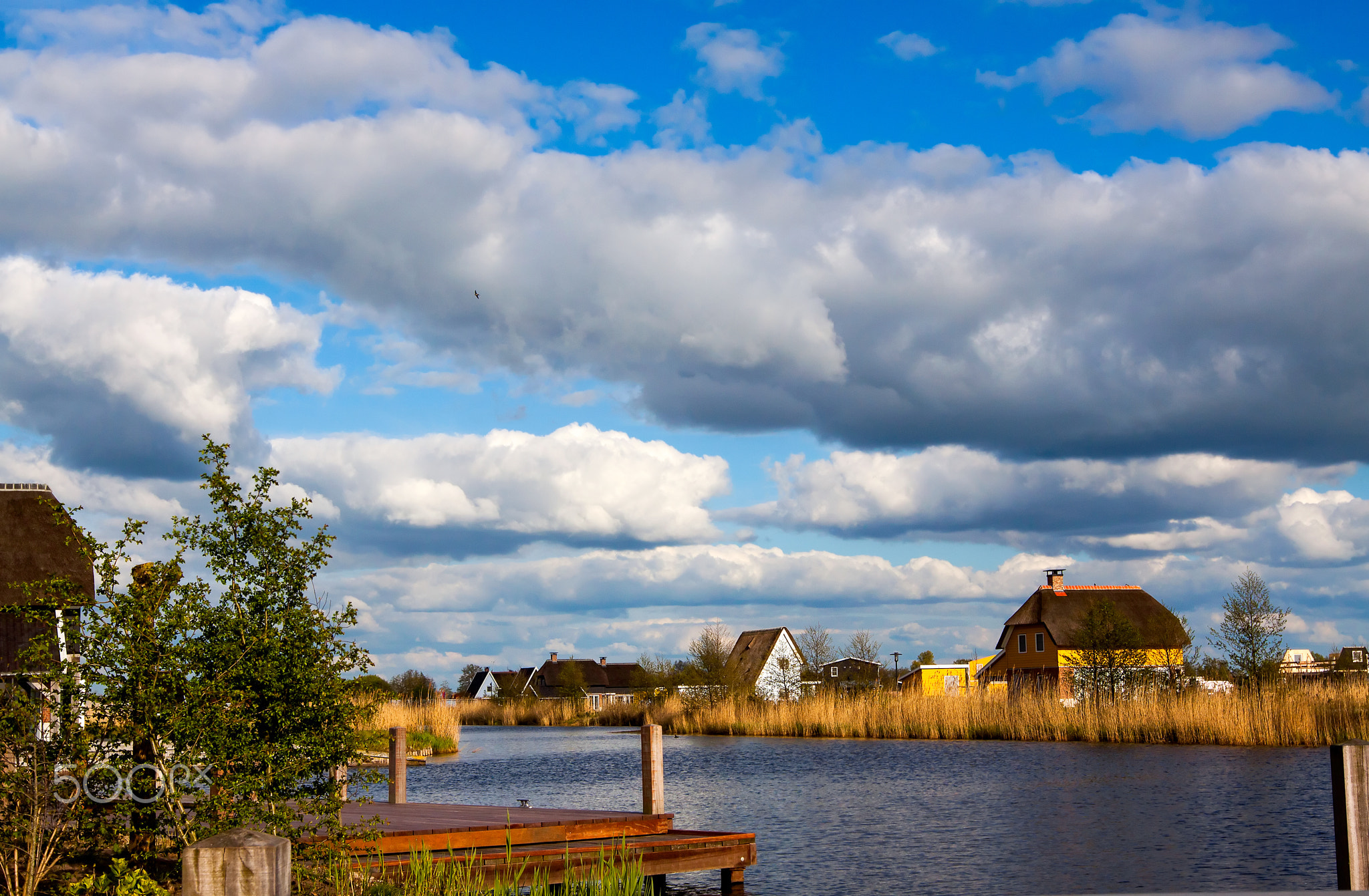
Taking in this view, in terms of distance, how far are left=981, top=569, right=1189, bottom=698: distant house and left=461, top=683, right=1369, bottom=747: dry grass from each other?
2076cm

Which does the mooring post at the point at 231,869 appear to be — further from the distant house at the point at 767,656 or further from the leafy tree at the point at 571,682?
the leafy tree at the point at 571,682

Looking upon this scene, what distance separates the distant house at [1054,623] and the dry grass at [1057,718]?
20.8 metres

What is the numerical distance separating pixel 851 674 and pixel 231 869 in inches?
2169

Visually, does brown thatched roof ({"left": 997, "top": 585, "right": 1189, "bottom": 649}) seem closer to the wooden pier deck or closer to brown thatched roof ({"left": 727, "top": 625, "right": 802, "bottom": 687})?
brown thatched roof ({"left": 727, "top": 625, "right": 802, "bottom": 687})

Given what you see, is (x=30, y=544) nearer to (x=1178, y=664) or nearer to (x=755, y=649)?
(x=1178, y=664)

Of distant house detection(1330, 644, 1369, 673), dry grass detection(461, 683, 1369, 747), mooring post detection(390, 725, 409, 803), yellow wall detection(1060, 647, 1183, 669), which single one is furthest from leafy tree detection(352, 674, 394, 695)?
yellow wall detection(1060, 647, 1183, 669)

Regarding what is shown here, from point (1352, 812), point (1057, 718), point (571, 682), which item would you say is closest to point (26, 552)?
point (1352, 812)

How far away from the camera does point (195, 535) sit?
936 centimetres

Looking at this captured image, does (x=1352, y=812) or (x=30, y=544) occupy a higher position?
(x=30, y=544)

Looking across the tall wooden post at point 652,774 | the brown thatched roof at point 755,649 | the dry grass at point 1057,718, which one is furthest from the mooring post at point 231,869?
the brown thatched roof at point 755,649

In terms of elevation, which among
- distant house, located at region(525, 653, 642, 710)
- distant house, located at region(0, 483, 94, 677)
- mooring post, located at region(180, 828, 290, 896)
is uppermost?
distant house, located at region(0, 483, 94, 677)

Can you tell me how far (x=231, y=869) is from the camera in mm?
3791

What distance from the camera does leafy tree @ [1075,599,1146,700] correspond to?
47000 millimetres

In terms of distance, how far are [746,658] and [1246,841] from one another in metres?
69.6
